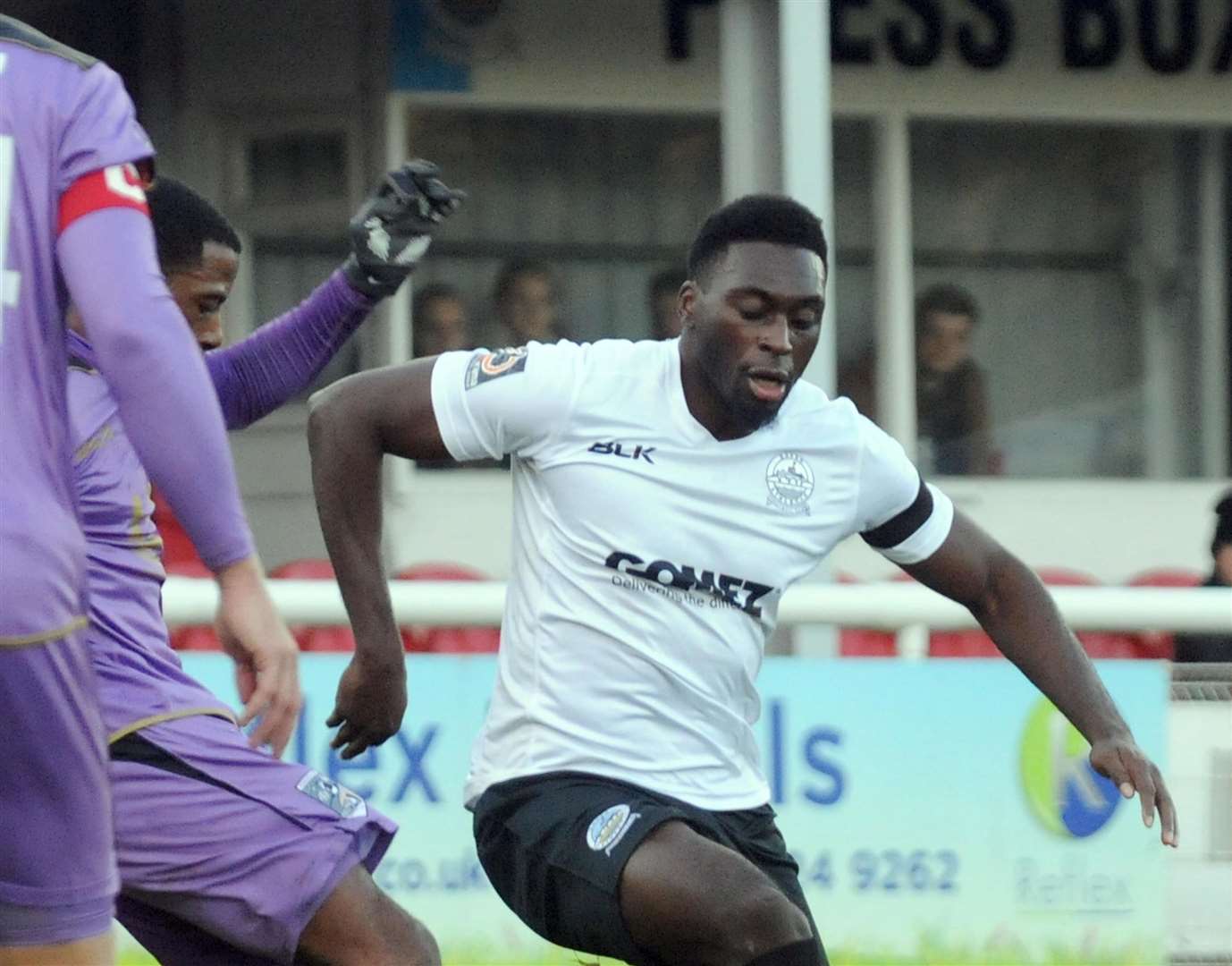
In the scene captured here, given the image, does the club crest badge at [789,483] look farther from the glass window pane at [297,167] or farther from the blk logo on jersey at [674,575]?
the glass window pane at [297,167]

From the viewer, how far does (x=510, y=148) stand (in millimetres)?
10812

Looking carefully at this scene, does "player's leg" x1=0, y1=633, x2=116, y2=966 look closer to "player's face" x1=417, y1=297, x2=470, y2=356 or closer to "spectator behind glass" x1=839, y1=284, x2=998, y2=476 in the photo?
"player's face" x1=417, y1=297, x2=470, y2=356

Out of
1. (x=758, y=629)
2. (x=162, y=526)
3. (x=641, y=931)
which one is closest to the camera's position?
(x=641, y=931)

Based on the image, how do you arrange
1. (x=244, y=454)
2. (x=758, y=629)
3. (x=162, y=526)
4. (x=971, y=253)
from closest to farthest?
1. (x=758, y=629)
2. (x=162, y=526)
3. (x=244, y=454)
4. (x=971, y=253)

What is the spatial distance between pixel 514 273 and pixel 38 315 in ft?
25.5

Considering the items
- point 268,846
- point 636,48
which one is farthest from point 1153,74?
point 268,846

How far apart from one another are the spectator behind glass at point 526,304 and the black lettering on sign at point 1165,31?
2.94 m

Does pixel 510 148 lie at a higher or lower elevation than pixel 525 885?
higher

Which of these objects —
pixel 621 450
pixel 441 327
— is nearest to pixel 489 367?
pixel 621 450

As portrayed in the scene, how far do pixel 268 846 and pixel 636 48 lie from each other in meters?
7.14

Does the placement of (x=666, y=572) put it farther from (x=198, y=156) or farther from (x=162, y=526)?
(x=198, y=156)

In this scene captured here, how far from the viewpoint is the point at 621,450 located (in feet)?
14.3

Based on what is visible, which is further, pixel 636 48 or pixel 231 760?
pixel 636 48

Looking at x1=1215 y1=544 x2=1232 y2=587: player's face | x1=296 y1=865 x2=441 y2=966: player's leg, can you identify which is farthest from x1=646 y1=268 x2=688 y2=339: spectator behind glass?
x1=296 y1=865 x2=441 y2=966: player's leg
